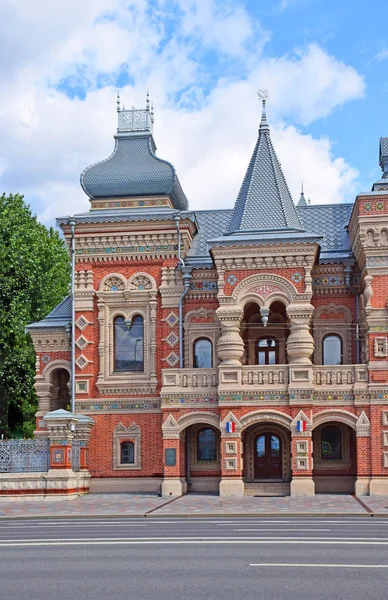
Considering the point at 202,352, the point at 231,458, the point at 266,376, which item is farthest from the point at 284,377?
the point at 202,352

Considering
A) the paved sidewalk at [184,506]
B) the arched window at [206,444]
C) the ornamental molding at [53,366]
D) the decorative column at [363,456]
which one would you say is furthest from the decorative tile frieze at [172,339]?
the decorative column at [363,456]

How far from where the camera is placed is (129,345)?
3253 cm

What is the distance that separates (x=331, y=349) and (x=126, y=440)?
26.6 feet

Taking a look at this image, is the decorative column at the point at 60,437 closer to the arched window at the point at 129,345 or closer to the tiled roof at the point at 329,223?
the arched window at the point at 129,345

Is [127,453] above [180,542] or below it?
above

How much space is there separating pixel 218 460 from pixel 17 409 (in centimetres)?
1617

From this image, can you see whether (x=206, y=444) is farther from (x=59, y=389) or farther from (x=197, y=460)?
(x=59, y=389)

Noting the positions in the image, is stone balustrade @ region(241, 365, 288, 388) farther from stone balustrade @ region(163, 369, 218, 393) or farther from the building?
stone balustrade @ region(163, 369, 218, 393)

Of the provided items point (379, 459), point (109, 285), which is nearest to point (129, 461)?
point (109, 285)

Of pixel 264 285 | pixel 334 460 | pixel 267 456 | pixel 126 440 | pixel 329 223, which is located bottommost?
pixel 334 460

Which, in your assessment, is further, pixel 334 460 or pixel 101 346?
pixel 101 346

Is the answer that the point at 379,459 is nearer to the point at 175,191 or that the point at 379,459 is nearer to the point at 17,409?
the point at 175,191

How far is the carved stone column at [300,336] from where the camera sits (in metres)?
29.3

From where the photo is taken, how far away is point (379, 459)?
28.6 metres
